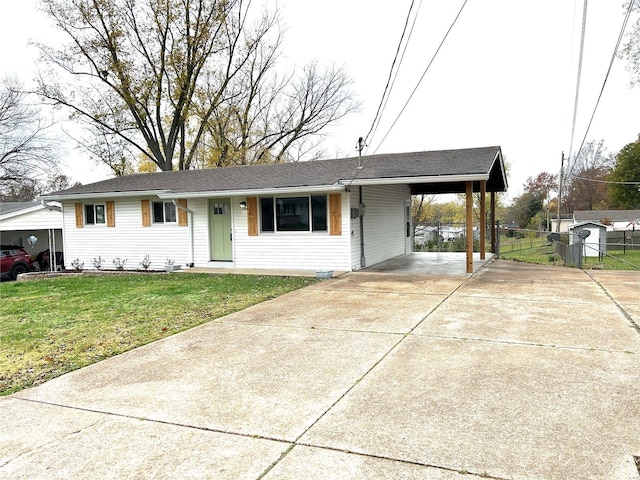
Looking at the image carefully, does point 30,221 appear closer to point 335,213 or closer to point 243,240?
point 243,240

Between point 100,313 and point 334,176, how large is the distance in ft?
21.9

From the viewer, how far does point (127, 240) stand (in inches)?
564

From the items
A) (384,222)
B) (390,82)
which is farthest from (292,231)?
(390,82)

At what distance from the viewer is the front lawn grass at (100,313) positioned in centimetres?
482

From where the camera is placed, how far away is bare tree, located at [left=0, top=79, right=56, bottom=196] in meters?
20.4

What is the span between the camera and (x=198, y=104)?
2586 centimetres

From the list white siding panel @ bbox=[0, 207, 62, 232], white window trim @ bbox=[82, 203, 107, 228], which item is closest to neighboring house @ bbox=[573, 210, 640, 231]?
→ white window trim @ bbox=[82, 203, 107, 228]

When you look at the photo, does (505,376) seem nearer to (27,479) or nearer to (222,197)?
(27,479)

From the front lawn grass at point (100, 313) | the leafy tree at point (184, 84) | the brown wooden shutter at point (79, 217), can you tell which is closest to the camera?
the front lawn grass at point (100, 313)

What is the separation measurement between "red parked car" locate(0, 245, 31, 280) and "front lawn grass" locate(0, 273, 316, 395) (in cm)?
632

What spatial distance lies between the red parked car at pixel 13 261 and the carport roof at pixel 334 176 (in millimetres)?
4076

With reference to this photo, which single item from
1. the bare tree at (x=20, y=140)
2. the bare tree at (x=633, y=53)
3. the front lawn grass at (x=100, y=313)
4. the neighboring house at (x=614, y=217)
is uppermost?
the bare tree at (x=633, y=53)

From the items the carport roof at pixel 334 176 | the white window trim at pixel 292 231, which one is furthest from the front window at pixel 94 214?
the white window trim at pixel 292 231

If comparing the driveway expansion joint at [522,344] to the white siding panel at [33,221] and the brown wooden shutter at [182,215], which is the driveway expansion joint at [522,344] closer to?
the brown wooden shutter at [182,215]
